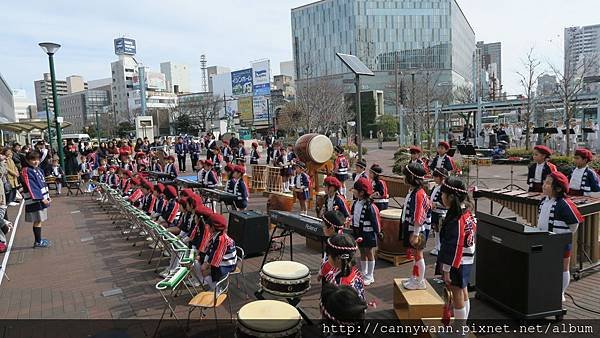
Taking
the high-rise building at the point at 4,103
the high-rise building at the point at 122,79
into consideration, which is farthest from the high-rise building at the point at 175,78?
the high-rise building at the point at 4,103

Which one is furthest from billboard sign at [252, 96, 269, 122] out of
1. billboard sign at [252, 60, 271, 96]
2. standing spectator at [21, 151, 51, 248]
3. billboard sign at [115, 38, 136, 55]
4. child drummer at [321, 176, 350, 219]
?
child drummer at [321, 176, 350, 219]

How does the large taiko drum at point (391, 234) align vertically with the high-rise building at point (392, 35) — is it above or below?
below

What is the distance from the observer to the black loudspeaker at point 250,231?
866 cm

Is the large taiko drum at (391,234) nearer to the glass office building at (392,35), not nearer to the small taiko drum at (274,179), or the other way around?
the small taiko drum at (274,179)

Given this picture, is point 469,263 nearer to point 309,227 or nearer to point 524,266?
point 524,266

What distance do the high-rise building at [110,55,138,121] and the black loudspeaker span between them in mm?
132509

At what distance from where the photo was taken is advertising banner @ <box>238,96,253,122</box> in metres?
87.6

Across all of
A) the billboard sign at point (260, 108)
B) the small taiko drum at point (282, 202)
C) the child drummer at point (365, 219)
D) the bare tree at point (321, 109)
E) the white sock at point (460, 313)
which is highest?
the billboard sign at point (260, 108)

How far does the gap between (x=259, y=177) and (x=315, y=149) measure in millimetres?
5650

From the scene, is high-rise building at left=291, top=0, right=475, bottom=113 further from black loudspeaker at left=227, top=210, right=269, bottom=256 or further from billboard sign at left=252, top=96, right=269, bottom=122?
black loudspeaker at left=227, top=210, right=269, bottom=256

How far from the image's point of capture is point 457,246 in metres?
4.98

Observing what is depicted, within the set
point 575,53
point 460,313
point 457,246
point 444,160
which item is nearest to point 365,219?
point 457,246

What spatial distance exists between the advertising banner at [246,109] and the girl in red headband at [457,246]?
83.7 meters

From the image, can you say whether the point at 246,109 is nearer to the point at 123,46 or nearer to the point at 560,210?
the point at 123,46
